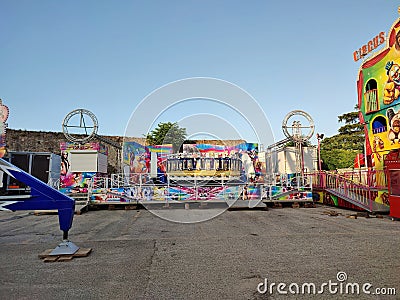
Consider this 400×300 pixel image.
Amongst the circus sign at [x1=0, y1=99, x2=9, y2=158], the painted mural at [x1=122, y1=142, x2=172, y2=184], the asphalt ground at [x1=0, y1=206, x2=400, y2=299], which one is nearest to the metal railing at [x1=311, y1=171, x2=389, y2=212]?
the asphalt ground at [x1=0, y1=206, x2=400, y2=299]

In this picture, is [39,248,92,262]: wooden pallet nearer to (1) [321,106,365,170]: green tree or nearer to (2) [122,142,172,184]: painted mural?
(2) [122,142,172,184]: painted mural

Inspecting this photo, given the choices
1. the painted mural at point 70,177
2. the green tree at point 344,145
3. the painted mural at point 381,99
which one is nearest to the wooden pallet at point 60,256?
the painted mural at point 381,99

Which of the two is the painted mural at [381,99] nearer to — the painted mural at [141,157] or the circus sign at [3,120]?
→ the painted mural at [141,157]

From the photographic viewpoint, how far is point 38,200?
20.4 ft

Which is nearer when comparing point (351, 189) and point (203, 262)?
point (203, 262)

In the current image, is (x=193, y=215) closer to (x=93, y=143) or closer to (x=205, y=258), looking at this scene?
(x=205, y=258)

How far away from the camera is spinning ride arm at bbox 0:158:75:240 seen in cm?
610

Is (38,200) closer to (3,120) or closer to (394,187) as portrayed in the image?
(394,187)

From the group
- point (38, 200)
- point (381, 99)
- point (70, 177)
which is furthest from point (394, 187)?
point (70, 177)

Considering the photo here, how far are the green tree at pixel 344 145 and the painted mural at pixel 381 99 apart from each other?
14.8m

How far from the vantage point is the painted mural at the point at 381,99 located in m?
14.7

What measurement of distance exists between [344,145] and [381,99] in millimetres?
20917

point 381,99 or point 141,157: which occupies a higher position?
point 381,99

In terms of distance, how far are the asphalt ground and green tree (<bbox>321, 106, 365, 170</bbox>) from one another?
77.6ft
